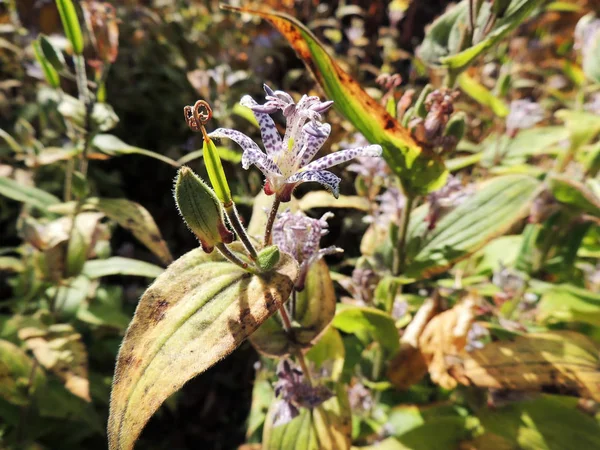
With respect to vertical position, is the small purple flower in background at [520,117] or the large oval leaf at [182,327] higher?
the small purple flower in background at [520,117]

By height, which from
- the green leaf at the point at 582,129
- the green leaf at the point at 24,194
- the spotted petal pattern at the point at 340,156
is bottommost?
the spotted petal pattern at the point at 340,156

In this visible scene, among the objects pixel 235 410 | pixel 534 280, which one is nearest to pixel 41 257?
pixel 235 410

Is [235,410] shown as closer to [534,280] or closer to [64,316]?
[64,316]

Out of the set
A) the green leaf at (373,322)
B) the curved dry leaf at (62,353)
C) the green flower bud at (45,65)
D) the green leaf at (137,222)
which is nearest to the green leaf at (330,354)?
the green leaf at (373,322)

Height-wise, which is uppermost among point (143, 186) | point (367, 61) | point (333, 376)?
point (367, 61)

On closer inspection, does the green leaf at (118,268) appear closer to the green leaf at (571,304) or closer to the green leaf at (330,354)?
the green leaf at (330,354)

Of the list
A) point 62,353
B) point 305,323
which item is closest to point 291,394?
point 305,323

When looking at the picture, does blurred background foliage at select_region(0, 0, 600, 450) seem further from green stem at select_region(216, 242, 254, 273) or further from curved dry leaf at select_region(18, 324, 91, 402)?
green stem at select_region(216, 242, 254, 273)
